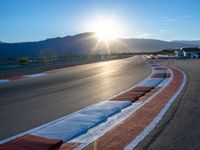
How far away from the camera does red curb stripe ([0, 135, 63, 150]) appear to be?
20.5 feet

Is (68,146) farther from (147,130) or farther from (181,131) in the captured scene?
(181,131)

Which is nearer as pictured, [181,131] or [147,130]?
[181,131]

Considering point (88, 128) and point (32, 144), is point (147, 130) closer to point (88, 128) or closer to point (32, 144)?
point (88, 128)

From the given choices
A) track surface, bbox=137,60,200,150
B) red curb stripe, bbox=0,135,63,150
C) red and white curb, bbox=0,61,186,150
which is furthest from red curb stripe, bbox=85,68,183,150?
red curb stripe, bbox=0,135,63,150

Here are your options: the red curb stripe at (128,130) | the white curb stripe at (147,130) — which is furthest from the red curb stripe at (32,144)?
the white curb stripe at (147,130)

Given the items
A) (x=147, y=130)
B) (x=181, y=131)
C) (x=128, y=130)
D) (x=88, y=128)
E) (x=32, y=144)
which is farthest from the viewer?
(x=88, y=128)

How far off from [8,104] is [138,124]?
577 centimetres

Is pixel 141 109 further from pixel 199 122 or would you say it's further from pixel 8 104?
pixel 8 104

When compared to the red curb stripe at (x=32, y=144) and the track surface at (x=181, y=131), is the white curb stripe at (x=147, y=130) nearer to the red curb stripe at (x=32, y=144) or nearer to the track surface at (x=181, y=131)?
the track surface at (x=181, y=131)

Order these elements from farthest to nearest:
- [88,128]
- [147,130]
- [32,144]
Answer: [88,128], [147,130], [32,144]

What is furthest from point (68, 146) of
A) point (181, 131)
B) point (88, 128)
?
point (181, 131)

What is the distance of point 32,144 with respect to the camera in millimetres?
6504

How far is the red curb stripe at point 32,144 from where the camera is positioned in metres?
6.25

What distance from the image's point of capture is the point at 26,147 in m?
6.30
